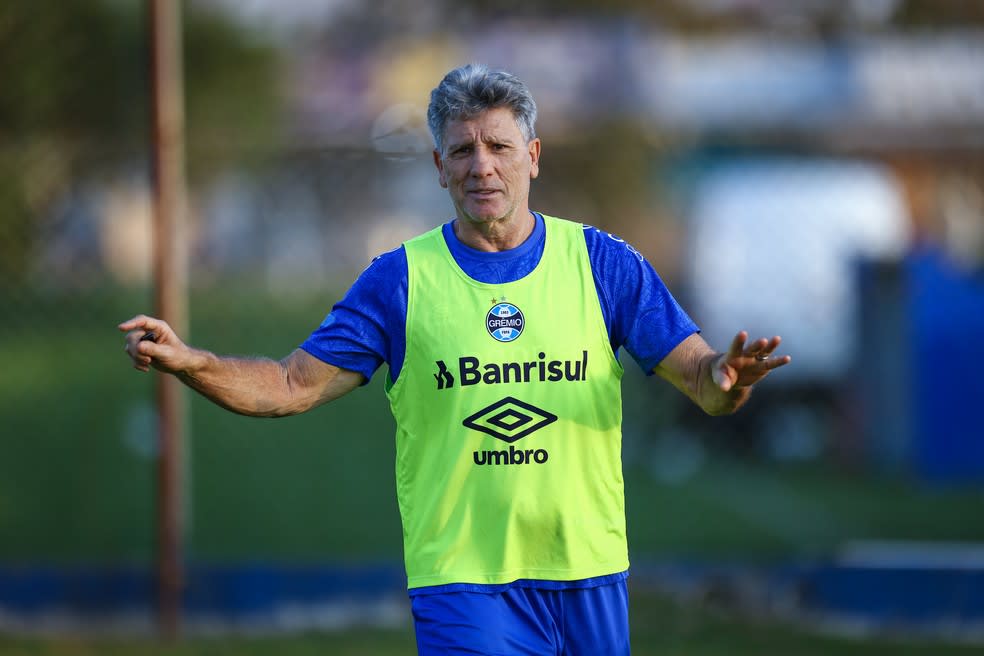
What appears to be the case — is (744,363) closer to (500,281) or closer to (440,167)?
(500,281)

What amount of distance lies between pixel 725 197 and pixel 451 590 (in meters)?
10.8

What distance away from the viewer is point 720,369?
11.1 feet

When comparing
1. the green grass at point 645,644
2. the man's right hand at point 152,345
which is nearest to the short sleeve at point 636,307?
the man's right hand at point 152,345

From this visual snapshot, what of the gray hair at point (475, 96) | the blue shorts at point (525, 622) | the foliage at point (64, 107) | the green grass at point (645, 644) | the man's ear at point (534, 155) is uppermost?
the foliage at point (64, 107)

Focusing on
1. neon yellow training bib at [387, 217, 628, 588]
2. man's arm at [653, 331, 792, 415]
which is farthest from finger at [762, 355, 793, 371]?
neon yellow training bib at [387, 217, 628, 588]

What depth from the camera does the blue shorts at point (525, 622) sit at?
3566 mm

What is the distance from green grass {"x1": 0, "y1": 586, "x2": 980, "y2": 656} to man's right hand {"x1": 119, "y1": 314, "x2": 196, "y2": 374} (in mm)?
3340

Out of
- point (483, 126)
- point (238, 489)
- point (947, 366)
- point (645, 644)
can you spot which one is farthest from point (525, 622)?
point (947, 366)

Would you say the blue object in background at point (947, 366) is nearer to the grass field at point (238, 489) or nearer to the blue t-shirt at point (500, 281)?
the grass field at point (238, 489)

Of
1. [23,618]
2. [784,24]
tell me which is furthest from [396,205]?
[784,24]

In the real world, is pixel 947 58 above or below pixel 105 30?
above

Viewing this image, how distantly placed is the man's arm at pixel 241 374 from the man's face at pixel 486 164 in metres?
0.59

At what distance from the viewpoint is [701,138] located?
935 centimetres

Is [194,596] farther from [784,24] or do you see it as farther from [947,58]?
[784,24]
